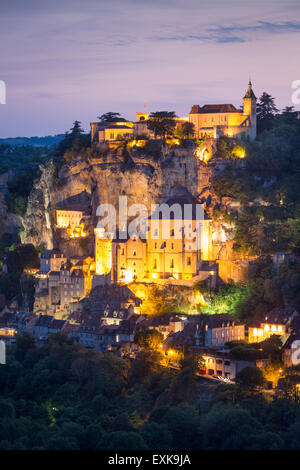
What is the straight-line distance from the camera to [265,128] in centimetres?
6662

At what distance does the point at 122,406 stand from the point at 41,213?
82.7 feet

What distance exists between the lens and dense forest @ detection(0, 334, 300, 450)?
37.2m

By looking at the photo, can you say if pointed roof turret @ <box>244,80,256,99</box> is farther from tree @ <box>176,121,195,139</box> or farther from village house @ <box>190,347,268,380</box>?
village house @ <box>190,347,268,380</box>

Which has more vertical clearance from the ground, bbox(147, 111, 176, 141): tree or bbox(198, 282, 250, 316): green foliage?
bbox(147, 111, 176, 141): tree

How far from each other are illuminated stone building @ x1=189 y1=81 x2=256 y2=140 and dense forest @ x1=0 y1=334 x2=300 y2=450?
2030cm

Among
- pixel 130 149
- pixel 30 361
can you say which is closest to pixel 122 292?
pixel 30 361

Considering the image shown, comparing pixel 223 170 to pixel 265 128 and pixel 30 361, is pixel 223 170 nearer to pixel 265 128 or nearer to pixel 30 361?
pixel 265 128

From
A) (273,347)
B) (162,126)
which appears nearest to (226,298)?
(273,347)

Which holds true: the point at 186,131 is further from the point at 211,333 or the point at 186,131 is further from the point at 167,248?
the point at 211,333

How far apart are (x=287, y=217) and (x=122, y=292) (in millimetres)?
11619

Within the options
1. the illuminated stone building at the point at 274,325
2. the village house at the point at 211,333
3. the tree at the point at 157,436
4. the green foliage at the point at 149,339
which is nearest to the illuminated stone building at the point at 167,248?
the village house at the point at 211,333

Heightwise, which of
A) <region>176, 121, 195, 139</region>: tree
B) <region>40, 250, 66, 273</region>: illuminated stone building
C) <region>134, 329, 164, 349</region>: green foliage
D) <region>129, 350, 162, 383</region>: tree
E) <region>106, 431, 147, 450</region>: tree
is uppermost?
<region>176, 121, 195, 139</region>: tree

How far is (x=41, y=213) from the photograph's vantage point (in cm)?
6575

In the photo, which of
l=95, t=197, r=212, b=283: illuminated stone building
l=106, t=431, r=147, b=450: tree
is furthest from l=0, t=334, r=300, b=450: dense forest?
l=95, t=197, r=212, b=283: illuminated stone building
